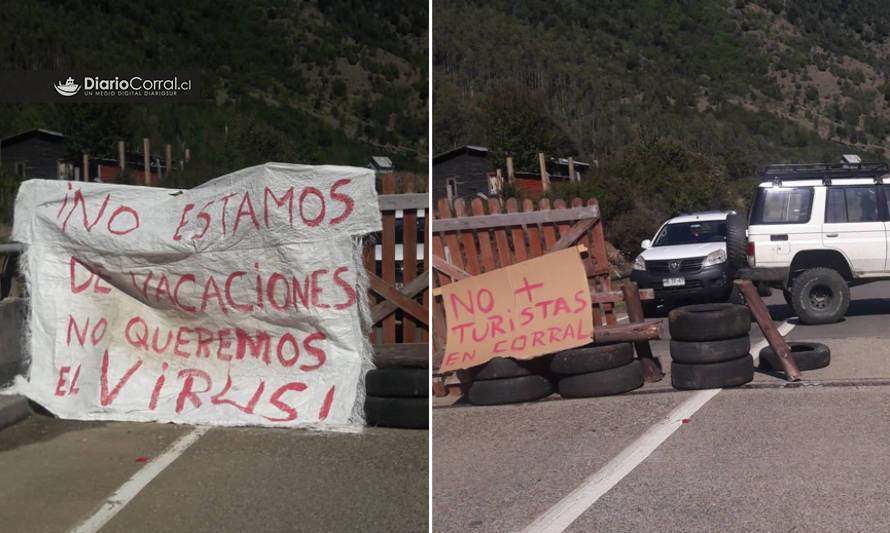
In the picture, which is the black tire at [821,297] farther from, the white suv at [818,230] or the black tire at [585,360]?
the black tire at [585,360]

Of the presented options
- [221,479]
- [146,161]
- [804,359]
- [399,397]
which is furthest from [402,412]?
[804,359]

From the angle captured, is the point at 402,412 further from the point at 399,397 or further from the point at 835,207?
the point at 835,207

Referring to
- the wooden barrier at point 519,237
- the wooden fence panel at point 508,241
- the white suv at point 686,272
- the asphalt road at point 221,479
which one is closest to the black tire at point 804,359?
the wooden barrier at point 519,237

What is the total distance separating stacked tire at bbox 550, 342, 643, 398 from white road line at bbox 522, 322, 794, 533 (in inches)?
21.0

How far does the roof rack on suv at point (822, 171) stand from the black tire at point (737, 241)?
2.09 ft

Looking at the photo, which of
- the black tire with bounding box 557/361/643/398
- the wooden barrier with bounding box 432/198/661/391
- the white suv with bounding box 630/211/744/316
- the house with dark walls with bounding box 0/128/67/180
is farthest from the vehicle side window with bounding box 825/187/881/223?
the house with dark walls with bounding box 0/128/67/180

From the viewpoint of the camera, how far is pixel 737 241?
1187cm

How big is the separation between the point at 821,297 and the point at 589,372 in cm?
544

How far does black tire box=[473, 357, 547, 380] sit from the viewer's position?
687cm

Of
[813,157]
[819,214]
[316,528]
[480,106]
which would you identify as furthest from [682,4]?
[316,528]

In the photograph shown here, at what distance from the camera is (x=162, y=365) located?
21.0 feet

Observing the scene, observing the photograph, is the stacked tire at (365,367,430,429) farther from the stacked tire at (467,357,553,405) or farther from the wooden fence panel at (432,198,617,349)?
the wooden fence panel at (432,198,617,349)

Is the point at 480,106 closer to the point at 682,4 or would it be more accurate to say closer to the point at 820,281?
the point at 820,281

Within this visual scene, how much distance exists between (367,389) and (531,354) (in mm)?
1354
